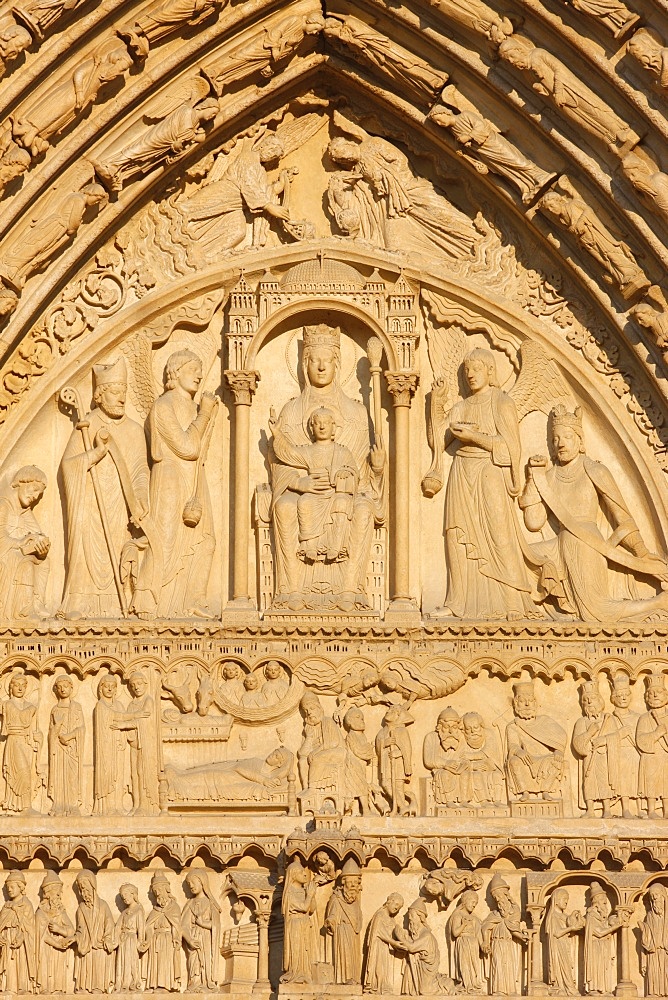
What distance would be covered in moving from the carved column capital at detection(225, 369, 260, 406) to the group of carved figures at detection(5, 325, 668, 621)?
2cm

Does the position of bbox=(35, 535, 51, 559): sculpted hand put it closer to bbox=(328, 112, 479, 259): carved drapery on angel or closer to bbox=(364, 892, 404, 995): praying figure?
bbox=(328, 112, 479, 259): carved drapery on angel

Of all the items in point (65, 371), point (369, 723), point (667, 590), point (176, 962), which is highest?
point (65, 371)

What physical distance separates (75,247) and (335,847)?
4.15 metres

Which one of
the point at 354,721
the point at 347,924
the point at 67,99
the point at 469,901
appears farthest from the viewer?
the point at 354,721

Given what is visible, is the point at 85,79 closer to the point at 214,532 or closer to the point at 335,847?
the point at 214,532

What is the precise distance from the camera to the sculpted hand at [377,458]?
1358 cm

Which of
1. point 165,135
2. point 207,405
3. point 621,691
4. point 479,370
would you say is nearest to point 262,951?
point 621,691

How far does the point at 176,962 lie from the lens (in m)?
12.7

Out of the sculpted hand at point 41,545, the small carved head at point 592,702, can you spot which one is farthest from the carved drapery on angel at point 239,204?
the small carved head at point 592,702

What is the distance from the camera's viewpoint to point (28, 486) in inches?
527

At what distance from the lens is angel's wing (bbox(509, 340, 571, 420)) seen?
44.9ft

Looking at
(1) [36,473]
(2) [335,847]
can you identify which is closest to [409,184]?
(1) [36,473]

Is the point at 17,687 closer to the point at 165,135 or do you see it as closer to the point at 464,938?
the point at 464,938

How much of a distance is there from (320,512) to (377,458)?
1.89 ft
